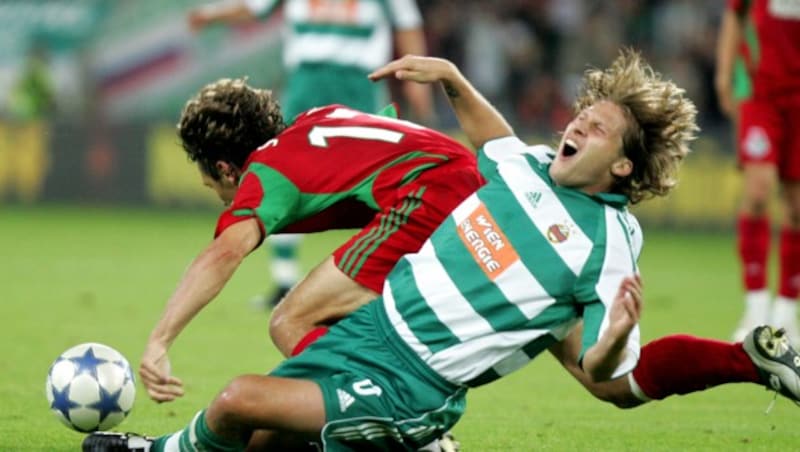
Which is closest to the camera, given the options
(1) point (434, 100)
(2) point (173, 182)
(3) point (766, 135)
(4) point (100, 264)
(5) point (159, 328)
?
(5) point (159, 328)

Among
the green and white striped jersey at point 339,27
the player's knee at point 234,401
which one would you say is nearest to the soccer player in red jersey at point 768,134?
the green and white striped jersey at point 339,27

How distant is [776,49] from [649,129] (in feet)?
12.5

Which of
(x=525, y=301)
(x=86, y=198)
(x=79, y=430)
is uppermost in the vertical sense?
(x=525, y=301)

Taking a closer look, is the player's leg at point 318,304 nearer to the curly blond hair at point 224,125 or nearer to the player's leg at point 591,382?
the curly blond hair at point 224,125

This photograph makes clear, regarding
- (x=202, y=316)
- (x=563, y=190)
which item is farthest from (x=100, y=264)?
(x=563, y=190)

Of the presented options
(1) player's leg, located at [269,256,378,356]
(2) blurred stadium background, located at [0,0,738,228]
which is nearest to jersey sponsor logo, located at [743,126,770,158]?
(1) player's leg, located at [269,256,378,356]

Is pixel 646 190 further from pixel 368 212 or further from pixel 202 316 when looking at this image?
pixel 202 316

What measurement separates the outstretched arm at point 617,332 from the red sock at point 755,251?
4.09 meters

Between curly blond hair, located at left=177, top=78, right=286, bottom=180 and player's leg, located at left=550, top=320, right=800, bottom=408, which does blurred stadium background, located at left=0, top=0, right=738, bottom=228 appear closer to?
player's leg, located at left=550, top=320, right=800, bottom=408

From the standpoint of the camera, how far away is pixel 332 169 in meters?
4.60

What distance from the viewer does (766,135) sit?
7754mm

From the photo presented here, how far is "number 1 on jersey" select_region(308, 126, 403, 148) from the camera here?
4.68 metres

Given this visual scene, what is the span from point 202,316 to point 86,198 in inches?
311

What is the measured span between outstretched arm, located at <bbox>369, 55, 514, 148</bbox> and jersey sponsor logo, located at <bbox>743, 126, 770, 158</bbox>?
319 centimetres
